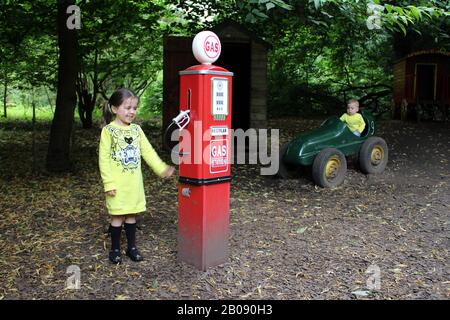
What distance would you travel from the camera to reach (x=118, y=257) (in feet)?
12.8

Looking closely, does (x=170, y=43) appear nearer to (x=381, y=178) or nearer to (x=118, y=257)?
(x=381, y=178)

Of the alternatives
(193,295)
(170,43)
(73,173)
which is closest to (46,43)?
(170,43)

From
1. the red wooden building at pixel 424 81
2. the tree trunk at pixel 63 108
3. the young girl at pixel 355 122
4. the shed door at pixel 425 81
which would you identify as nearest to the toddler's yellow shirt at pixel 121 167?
the tree trunk at pixel 63 108

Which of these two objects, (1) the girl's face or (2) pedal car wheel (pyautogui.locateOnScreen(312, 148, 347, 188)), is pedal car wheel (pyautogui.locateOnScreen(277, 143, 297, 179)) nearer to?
(2) pedal car wheel (pyautogui.locateOnScreen(312, 148, 347, 188))

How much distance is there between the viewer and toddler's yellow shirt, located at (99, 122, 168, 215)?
3696 millimetres

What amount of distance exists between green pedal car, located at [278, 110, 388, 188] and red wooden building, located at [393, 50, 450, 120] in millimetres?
5746

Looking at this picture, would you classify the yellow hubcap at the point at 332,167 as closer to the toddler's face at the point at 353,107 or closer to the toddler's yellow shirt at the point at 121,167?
the toddler's face at the point at 353,107

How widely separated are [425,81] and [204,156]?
485 inches

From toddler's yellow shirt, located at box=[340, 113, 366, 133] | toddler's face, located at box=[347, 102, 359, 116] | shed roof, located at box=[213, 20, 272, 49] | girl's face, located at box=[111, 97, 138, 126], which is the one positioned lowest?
toddler's yellow shirt, located at box=[340, 113, 366, 133]

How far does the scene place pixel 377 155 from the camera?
24.4ft

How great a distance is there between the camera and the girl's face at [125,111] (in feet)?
12.4

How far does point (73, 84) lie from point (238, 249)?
182 inches

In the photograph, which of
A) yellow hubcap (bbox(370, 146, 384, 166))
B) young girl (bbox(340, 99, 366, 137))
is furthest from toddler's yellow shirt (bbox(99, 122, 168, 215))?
yellow hubcap (bbox(370, 146, 384, 166))

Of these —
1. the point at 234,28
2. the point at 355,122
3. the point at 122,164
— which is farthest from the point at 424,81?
the point at 122,164
